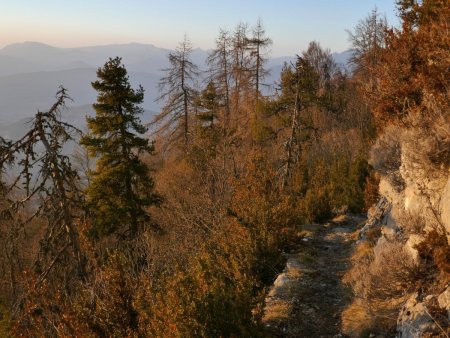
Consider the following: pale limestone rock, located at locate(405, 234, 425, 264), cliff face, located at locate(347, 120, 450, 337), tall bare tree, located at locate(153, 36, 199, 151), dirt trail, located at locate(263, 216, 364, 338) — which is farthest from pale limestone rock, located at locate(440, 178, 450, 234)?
tall bare tree, located at locate(153, 36, 199, 151)

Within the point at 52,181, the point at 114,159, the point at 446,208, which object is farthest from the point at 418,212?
the point at 114,159

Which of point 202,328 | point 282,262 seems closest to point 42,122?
point 202,328

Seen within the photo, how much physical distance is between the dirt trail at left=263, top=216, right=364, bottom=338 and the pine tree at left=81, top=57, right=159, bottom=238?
7861 mm

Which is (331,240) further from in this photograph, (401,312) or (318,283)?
(401,312)

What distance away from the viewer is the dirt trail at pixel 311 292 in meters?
7.46

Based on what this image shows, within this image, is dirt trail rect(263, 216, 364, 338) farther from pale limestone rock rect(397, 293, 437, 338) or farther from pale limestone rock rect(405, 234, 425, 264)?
pale limestone rock rect(405, 234, 425, 264)

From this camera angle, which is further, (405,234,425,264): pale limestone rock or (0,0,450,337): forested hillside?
(405,234,425,264): pale limestone rock

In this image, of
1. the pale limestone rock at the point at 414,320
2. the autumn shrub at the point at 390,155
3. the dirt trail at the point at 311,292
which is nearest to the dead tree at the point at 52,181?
the dirt trail at the point at 311,292

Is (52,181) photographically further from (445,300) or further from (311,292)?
(445,300)

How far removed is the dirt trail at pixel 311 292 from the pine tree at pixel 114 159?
7.86 meters

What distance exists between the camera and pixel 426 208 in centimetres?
683

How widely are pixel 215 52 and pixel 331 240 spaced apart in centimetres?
2526

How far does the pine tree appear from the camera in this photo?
16.4 m

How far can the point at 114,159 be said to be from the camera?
54.7ft
